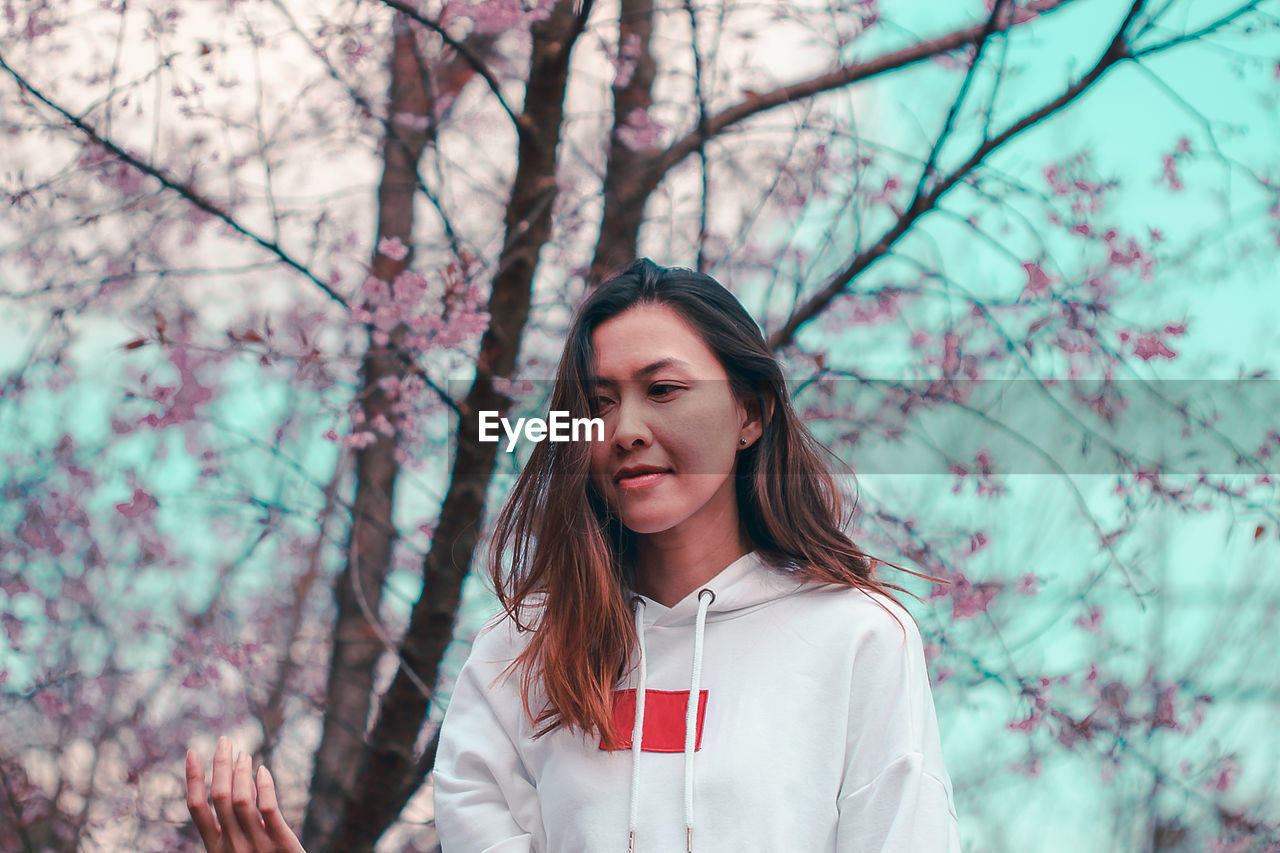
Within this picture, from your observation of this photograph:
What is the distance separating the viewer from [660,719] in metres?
1.49

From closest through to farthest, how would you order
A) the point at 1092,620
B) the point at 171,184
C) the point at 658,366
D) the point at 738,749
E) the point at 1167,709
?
the point at 738,749 < the point at 658,366 < the point at 171,184 < the point at 1092,620 < the point at 1167,709

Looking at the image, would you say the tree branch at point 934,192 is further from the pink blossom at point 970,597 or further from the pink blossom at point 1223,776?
the pink blossom at point 1223,776

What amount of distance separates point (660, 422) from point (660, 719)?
0.40 meters

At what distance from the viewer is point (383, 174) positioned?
362cm

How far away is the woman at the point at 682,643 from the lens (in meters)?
1.40

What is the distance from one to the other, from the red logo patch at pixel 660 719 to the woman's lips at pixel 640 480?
29cm

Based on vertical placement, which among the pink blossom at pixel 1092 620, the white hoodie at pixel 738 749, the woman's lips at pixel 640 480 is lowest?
the white hoodie at pixel 738 749

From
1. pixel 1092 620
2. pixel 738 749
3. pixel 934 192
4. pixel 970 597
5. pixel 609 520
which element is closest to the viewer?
pixel 738 749

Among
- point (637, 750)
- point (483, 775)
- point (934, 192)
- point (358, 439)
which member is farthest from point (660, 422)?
point (358, 439)

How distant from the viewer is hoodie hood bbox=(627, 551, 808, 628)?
156 centimetres

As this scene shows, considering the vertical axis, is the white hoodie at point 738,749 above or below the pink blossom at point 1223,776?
above

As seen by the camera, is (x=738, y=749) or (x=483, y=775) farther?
(x=483, y=775)

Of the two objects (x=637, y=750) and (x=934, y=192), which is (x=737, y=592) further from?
(x=934, y=192)

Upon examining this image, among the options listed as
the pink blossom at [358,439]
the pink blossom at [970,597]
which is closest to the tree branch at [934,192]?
the pink blossom at [970,597]
